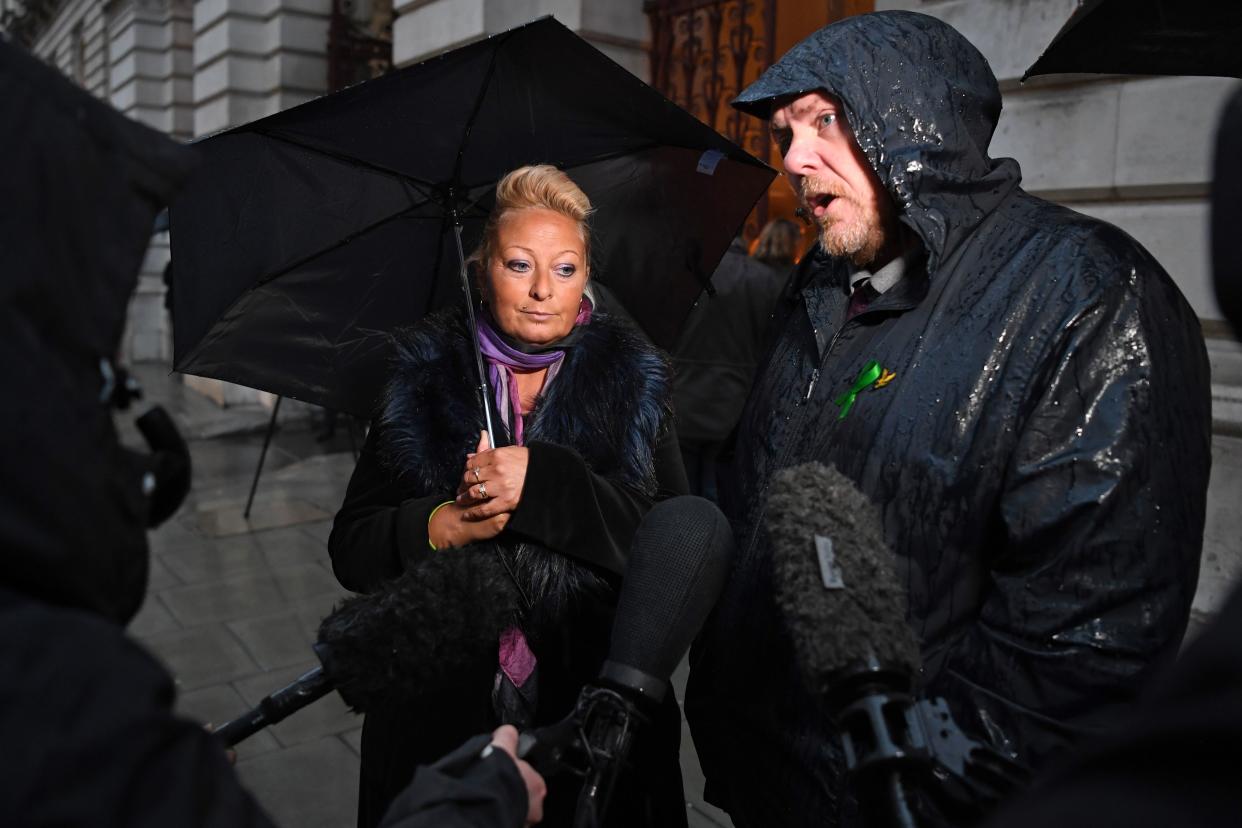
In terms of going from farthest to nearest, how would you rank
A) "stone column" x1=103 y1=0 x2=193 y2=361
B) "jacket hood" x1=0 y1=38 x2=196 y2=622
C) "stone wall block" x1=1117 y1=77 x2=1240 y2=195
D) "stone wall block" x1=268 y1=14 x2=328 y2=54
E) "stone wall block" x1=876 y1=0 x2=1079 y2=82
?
"stone column" x1=103 y1=0 x2=193 y2=361 < "stone wall block" x1=268 y1=14 x2=328 y2=54 < "stone wall block" x1=876 y1=0 x2=1079 y2=82 < "stone wall block" x1=1117 y1=77 x2=1240 y2=195 < "jacket hood" x1=0 y1=38 x2=196 y2=622

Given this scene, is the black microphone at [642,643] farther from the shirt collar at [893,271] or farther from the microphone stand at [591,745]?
the shirt collar at [893,271]

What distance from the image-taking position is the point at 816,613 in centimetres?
123

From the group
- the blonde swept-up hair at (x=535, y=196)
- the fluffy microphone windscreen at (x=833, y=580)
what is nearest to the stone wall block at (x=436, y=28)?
the blonde swept-up hair at (x=535, y=196)

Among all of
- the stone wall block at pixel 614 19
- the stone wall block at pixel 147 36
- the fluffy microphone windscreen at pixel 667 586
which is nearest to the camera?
the fluffy microphone windscreen at pixel 667 586

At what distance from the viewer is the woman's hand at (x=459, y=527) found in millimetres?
2084

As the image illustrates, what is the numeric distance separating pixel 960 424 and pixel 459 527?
1.04 meters

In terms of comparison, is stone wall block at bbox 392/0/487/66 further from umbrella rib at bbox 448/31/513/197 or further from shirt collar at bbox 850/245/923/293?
shirt collar at bbox 850/245/923/293

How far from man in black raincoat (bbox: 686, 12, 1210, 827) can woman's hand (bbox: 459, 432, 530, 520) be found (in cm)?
46

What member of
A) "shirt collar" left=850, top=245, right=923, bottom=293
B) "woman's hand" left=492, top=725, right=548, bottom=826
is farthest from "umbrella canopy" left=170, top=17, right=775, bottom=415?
"woman's hand" left=492, top=725, right=548, bottom=826

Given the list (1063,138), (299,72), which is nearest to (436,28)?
(299,72)

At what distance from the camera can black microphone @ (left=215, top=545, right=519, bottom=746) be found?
149 centimetres

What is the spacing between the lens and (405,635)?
1.59 m

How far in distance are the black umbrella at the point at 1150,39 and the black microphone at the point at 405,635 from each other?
1507mm

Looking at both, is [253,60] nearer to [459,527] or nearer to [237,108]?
[237,108]
